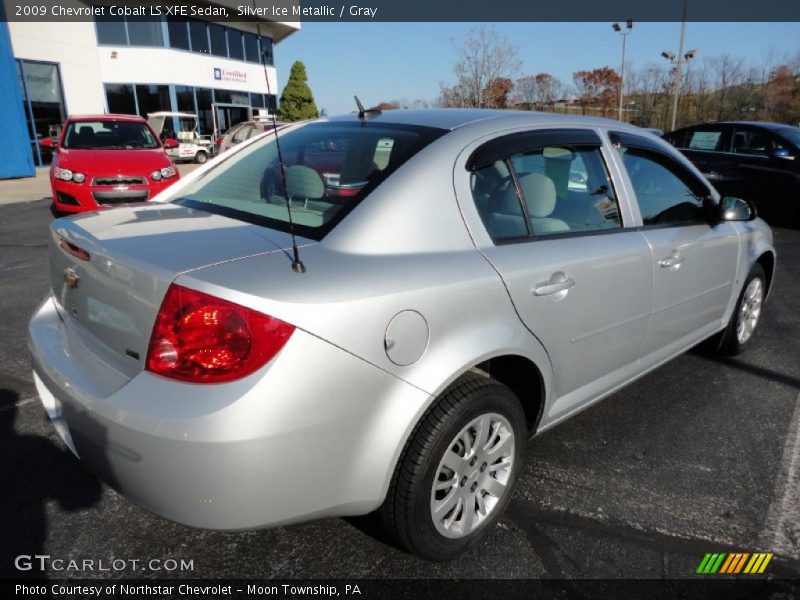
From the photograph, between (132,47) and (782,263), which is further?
(132,47)

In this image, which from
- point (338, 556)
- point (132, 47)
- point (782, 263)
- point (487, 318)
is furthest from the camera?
point (132, 47)

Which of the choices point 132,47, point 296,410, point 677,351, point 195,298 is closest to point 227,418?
point 296,410

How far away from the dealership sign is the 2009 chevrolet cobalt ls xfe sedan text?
96.2 ft

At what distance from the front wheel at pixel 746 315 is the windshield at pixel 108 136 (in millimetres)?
8618

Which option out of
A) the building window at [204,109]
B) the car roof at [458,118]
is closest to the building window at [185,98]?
the building window at [204,109]

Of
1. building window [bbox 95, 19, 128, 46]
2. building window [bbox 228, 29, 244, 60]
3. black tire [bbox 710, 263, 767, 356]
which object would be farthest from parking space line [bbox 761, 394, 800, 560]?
building window [bbox 228, 29, 244, 60]

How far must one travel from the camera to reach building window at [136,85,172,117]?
2542 centimetres

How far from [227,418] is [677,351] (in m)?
2.66

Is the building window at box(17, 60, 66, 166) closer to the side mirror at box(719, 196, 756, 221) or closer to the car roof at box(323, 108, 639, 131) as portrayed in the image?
the car roof at box(323, 108, 639, 131)

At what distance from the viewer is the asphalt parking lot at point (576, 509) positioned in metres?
2.14

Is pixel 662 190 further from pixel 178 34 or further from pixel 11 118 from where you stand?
pixel 178 34

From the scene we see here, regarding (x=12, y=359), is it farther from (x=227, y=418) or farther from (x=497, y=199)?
(x=497, y=199)

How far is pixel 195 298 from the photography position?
5.34ft

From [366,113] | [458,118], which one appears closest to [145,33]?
[366,113]
